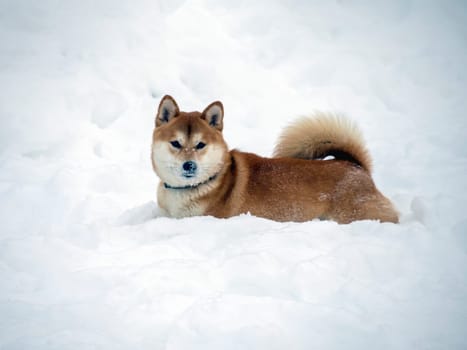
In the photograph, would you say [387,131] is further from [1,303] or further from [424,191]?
[1,303]

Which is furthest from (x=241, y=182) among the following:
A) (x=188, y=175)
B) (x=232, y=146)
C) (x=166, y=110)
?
(x=232, y=146)

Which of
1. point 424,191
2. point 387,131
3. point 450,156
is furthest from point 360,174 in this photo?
point 387,131

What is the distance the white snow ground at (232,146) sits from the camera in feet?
7.00

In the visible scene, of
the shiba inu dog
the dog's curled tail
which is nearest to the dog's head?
the shiba inu dog

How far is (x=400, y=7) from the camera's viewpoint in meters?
8.79

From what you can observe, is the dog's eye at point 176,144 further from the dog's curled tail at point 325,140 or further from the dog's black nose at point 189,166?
the dog's curled tail at point 325,140

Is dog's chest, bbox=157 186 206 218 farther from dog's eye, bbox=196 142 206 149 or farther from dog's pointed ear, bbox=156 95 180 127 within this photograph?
dog's pointed ear, bbox=156 95 180 127

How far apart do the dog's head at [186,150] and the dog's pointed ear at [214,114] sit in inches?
0.4

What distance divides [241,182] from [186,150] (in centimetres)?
62

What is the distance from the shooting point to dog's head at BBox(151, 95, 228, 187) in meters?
3.83

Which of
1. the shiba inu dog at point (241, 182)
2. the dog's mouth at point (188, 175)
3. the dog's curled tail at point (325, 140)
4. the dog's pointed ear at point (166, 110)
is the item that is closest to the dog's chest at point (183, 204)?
the shiba inu dog at point (241, 182)

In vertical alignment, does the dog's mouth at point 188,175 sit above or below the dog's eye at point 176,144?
below

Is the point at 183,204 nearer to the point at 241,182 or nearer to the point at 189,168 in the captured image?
the point at 189,168

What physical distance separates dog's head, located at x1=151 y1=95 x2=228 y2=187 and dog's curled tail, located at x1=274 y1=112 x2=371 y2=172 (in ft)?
2.64
